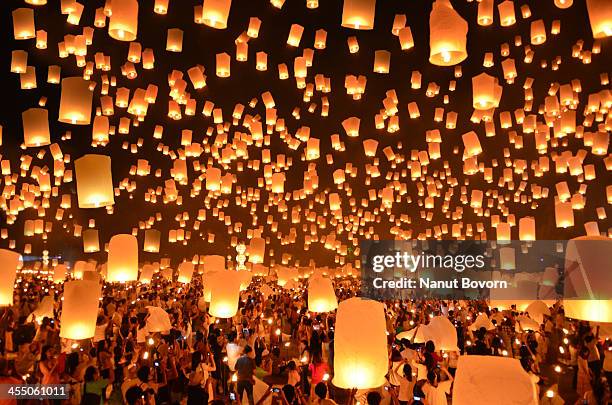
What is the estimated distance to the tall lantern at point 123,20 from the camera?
5.67 metres

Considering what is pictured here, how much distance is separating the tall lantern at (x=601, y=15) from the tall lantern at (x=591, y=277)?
2428mm

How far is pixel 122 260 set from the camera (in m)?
7.31

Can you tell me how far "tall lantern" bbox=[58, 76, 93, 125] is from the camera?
6.11 meters

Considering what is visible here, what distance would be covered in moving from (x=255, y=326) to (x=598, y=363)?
5374mm

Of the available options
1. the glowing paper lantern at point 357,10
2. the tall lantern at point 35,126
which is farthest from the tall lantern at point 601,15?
the tall lantern at point 35,126

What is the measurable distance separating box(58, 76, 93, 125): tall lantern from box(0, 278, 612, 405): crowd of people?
103 inches

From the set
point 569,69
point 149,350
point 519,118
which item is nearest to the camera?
point 149,350

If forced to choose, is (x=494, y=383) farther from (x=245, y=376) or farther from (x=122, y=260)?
(x=122, y=260)

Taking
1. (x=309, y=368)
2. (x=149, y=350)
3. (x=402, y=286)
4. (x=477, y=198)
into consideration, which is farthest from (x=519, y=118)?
(x=402, y=286)

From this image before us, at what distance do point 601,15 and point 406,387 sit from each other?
4444 millimetres

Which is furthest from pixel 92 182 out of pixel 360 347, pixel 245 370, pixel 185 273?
pixel 185 273

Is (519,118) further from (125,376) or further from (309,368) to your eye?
(125,376)

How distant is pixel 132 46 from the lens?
9.92 metres

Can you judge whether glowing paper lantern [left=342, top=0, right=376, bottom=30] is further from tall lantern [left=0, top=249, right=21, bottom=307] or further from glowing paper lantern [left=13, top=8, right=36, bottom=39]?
tall lantern [left=0, top=249, right=21, bottom=307]
